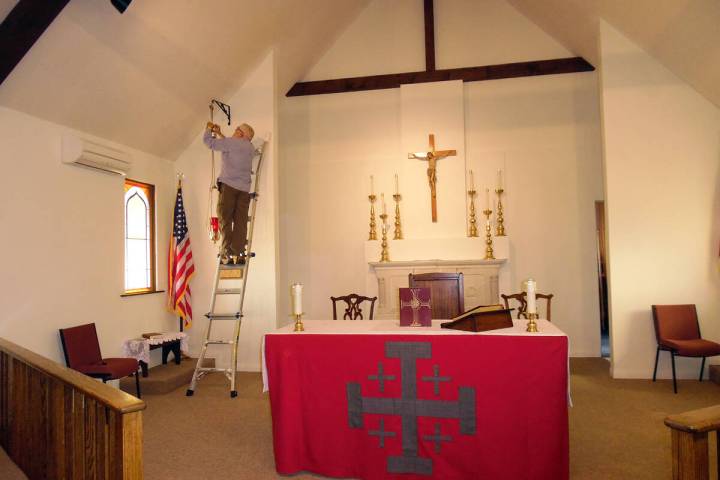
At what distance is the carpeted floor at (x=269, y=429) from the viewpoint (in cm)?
327

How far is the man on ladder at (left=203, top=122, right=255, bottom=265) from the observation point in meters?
5.46

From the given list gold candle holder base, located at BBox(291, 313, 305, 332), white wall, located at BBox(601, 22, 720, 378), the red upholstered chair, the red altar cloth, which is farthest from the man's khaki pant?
white wall, located at BBox(601, 22, 720, 378)

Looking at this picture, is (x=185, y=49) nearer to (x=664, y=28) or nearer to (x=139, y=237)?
(x=139, y=237)

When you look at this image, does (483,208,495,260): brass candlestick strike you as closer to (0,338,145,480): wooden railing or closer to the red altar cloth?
the red altar cloth

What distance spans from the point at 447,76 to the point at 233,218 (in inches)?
149

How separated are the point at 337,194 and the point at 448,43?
2.75 metres

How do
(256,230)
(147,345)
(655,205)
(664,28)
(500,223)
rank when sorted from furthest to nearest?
(500,223) < (256,230) < (655,205) < (147,345) < (664,28)

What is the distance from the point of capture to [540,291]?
6828mm

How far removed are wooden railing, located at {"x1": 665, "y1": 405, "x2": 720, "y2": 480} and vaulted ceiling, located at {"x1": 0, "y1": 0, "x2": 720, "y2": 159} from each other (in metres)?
4.21

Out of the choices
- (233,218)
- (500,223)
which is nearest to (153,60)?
(233,218)

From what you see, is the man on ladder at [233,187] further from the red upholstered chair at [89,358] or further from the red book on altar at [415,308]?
the red book on altar at [415,308]

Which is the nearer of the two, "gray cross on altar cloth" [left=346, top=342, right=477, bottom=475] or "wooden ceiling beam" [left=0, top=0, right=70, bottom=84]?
"gray cross on altar cloth" [left=346, top=342, right=477, bottom=475]

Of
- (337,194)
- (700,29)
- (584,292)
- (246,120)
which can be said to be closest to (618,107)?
(700,29)

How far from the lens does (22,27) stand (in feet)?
11.8
